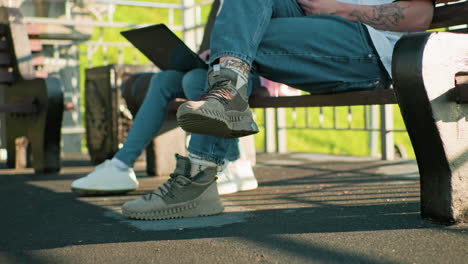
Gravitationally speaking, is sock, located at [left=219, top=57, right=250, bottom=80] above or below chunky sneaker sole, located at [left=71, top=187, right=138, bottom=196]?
above

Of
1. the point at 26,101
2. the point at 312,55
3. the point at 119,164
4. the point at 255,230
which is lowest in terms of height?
the point at 255,230

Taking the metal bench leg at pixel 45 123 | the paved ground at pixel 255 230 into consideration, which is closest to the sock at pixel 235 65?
the paved ground at pixel 255 230

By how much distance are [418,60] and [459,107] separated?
18 centimetres

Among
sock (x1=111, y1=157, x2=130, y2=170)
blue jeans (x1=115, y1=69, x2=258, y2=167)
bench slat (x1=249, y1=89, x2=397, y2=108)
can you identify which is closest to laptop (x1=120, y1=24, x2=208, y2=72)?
blue jeans (x1=115, y1=69, x2=258, y2=167)

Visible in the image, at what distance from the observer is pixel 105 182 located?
221 centimetres

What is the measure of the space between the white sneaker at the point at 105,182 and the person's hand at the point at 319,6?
91 centimetres

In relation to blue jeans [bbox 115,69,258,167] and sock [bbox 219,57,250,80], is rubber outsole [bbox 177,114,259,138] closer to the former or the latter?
sock [bbox 219,57,250,80]

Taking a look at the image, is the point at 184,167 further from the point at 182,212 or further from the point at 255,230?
the point at 255,230

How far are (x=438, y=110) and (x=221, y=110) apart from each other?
534mm

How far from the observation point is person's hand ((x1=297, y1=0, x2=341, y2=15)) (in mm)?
1881

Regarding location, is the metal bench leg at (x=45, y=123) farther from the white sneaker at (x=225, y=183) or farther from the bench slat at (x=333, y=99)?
the bench slat at (x=333, y=99)

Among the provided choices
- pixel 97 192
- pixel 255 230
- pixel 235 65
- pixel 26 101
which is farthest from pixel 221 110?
pixel 26 101

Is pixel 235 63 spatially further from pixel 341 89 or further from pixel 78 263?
pixel 78 263

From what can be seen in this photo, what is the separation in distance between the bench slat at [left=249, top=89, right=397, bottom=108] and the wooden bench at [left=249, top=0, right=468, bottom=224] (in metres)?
0.19
